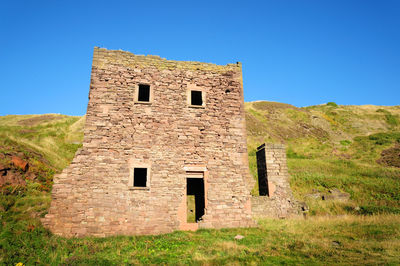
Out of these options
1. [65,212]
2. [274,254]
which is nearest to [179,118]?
[65,212]

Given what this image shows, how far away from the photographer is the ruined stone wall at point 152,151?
30.8ft

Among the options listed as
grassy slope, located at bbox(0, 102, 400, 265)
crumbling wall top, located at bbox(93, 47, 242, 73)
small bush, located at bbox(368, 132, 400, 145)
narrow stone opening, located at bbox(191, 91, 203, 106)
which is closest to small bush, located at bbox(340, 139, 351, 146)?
small bush, located at bbox(368, 132, 400, 145)

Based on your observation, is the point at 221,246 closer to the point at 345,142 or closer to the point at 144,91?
the point at 144,91

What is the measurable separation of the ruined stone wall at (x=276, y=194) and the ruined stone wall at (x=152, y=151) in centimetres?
143

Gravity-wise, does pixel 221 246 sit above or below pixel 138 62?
below

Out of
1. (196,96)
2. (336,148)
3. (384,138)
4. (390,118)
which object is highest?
(390,118)

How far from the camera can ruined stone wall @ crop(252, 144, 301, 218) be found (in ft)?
38.0

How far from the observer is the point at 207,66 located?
12.2 metres

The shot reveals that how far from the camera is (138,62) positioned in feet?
37.2

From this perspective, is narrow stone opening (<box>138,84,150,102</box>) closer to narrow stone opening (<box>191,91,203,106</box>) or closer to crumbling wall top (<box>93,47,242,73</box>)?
crumbling wall top (<box>93,47,242,73</box>)

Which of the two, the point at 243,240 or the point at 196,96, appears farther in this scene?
the point at 196,96

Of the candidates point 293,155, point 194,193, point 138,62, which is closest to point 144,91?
point 138,62

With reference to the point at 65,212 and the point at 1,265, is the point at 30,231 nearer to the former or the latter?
the point at 65,212

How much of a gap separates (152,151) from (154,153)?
122mm
